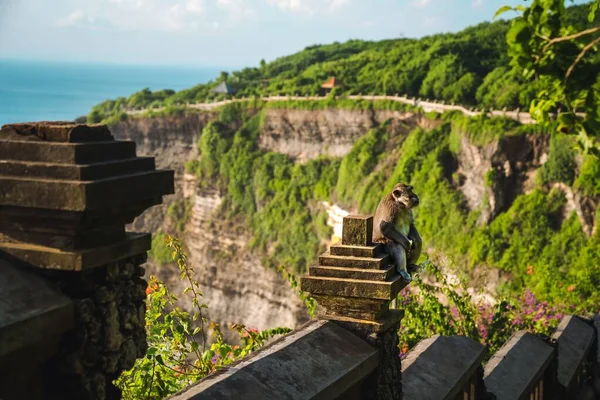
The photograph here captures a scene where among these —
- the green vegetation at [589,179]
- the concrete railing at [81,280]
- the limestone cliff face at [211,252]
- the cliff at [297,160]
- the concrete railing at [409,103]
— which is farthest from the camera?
the limestone cliff face at [211,252]

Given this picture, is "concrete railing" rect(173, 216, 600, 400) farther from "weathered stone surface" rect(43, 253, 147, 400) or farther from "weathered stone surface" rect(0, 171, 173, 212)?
"weathered stone surface" rect(0, 171, 173, 212)

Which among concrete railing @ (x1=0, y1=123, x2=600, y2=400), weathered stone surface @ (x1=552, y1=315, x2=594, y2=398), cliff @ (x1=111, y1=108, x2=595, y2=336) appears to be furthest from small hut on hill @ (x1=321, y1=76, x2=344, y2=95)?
concrete railing @ (x1=0, y1=123, x2=600, y2=400)

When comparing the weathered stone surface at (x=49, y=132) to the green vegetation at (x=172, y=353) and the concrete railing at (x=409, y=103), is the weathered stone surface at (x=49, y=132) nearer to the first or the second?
the green vegetation at (x=172, y=353)

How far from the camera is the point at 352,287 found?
20.1 feet

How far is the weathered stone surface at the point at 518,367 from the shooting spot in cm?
897

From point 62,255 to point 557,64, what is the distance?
487cm

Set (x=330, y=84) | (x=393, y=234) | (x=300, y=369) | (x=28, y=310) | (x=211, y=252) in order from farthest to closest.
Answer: (x=211, y=252), (x=330, y=84), (x=393, y=234), (x=300, y=369), (x=28, y=310)

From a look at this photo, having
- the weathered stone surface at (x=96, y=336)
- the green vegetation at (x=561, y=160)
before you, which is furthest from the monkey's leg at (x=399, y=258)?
the green vegetation at (x=561, y=160)

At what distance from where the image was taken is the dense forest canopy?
50781 mm

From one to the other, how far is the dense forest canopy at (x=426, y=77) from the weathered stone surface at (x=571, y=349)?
2799 cm

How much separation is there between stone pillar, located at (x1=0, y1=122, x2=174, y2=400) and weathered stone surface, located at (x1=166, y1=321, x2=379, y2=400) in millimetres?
559

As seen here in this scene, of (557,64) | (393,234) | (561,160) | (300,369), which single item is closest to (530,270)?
(561,160)

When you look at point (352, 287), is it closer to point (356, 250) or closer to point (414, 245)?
point (356, 250)

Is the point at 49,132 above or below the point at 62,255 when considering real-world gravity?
above
